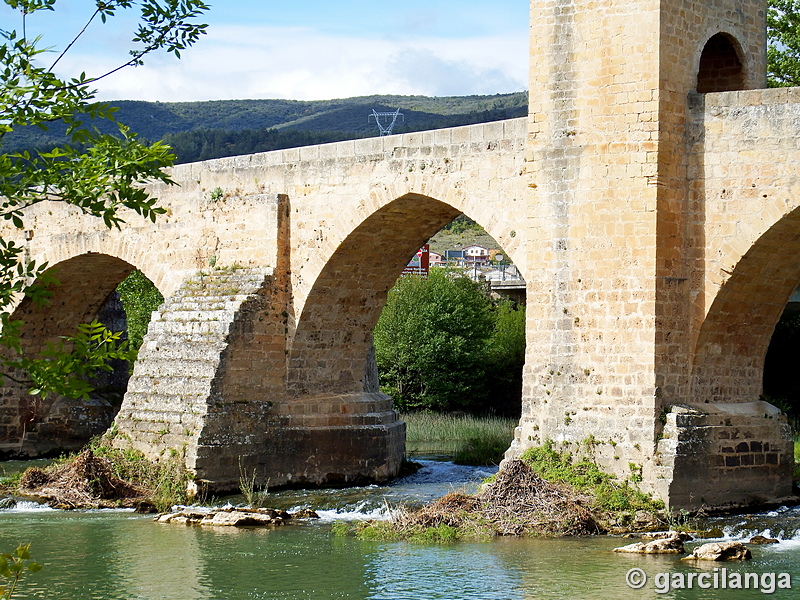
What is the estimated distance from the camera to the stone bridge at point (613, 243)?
36.2 ft

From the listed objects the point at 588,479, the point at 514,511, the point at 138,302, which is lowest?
the point at 514,511

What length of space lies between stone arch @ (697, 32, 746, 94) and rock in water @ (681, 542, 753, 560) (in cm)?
488

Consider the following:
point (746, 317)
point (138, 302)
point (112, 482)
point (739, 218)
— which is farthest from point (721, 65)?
point (138, 302)

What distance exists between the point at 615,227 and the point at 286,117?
83009 millimetres

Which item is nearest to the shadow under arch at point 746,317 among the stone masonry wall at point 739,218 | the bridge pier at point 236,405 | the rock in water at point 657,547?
the stone masonry wall at point 739,218

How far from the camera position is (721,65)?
12438mm

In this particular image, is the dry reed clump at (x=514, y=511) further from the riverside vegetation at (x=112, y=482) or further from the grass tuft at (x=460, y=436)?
the grass tuft at (x=460, y=436)

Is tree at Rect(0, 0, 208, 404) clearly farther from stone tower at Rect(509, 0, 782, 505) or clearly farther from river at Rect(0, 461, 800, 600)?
stone tower at Rect(509, 0, 782, 505)

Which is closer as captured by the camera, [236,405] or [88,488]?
[88,488]

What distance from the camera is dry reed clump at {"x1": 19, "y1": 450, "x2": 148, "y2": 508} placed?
13320 millimetres

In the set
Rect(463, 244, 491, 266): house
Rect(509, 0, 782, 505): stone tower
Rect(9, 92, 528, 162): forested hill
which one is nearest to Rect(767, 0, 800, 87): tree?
Rect(509, 0, 782, 505): stone tower

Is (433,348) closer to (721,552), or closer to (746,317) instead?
(746,317)

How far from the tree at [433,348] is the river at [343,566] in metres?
13.6

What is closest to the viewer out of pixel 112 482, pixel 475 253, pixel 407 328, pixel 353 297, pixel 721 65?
pixel 721 65
